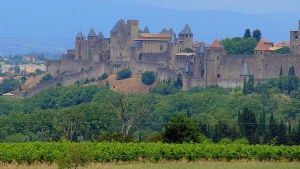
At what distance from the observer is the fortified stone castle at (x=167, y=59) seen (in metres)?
78.8

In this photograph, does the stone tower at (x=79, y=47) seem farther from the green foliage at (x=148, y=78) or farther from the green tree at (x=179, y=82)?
the green tree at (x=179, y=82)

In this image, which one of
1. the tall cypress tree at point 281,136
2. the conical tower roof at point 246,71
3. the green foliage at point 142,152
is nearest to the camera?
the green foliage at point 142,152

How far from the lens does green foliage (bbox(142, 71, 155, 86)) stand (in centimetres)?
8756

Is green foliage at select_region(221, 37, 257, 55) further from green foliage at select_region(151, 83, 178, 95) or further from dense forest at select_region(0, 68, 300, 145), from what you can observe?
dense forest at select_region(0, 68, 300, 145)

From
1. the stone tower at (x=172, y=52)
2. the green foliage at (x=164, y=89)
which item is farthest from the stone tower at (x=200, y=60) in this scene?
the stone tower at (x=172, y=52)

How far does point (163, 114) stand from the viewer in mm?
77312

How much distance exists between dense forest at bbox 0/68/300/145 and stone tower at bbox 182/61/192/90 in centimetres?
67

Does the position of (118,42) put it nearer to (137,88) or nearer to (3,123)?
(137,88)

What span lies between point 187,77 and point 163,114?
6771 millimetres

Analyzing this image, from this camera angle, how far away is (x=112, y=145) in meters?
36.9

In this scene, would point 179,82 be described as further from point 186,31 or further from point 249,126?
point 249,126

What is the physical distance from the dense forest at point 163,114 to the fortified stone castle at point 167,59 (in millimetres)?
966

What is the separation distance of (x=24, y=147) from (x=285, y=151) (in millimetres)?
8223

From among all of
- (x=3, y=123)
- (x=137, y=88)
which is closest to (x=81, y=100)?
(x=137, y=88)
